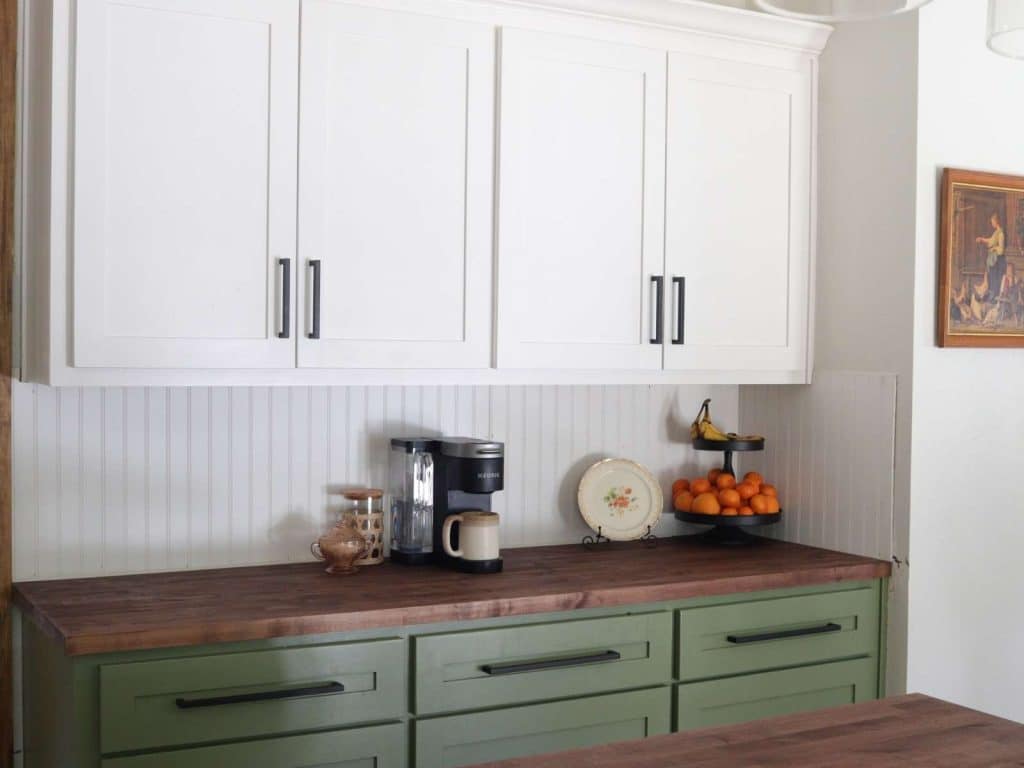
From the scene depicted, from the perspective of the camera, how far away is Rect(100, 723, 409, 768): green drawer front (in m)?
2.29

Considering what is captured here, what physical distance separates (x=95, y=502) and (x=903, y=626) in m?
2.08

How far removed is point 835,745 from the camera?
5.81 ft

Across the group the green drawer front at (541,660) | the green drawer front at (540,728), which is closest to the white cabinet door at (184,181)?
the green drawer front at (541,660)

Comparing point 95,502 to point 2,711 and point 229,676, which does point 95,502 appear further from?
point 229,676

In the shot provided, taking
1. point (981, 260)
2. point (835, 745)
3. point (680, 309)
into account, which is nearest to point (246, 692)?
point (835, 745)

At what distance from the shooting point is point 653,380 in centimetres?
314

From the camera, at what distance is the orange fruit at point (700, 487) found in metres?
3.42

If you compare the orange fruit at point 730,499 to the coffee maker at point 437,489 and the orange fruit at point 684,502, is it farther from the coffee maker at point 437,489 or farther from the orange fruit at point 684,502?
the coffee maker at point 437,489

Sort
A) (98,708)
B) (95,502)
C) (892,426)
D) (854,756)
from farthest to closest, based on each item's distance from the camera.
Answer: (892,426) → (95,502) → (98,708) → (854,756)

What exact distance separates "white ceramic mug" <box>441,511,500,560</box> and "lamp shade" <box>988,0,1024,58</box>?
1.74 metres

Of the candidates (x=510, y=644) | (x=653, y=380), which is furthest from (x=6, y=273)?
(x=653, y=380)

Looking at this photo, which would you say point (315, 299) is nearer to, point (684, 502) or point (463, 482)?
point (463, 482)

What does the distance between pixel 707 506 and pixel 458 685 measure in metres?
1.09

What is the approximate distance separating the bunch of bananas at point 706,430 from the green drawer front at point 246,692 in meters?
1.31
